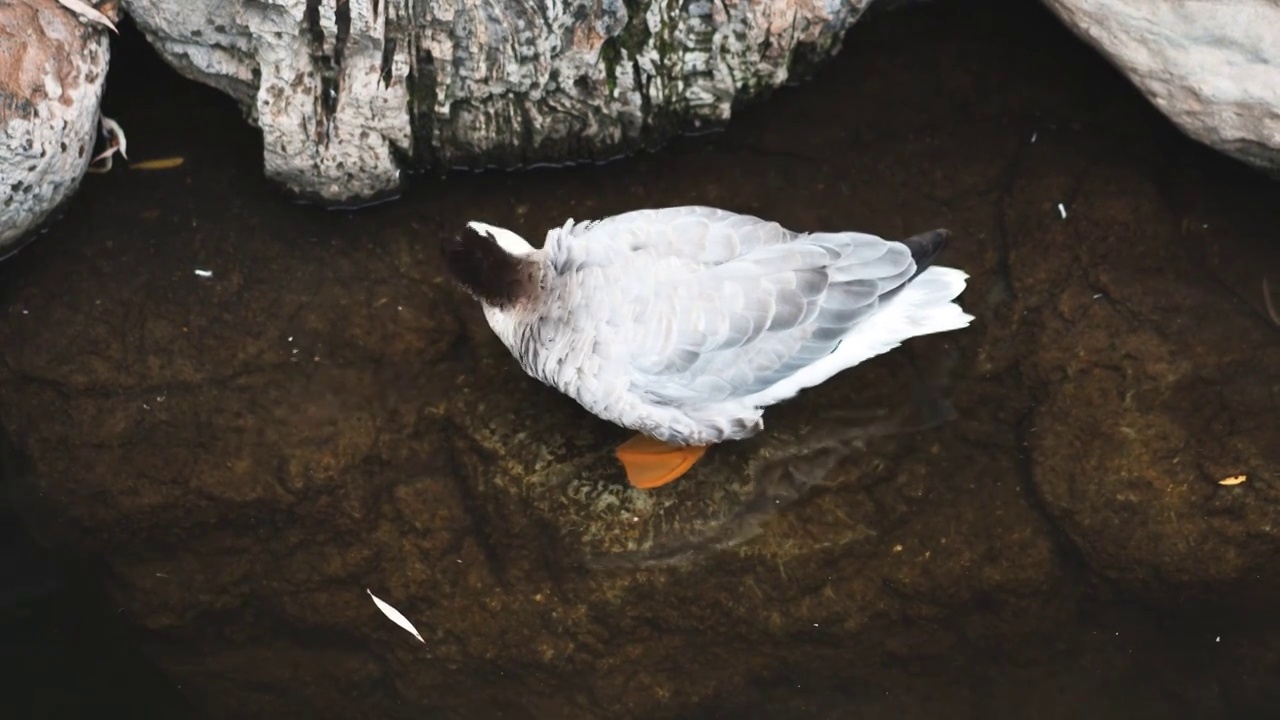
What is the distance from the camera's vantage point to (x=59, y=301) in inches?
158

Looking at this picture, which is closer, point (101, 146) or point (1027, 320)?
point (1027, 320)

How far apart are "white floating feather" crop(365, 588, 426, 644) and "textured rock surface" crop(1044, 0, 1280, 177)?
117 inches

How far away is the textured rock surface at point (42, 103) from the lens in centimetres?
371

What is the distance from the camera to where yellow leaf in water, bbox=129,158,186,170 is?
4.29 meters

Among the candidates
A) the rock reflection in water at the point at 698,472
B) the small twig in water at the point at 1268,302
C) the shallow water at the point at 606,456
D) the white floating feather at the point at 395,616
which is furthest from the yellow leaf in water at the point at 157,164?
the small twig in water at the point at 1268,302

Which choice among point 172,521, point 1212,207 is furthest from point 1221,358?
point 172,521

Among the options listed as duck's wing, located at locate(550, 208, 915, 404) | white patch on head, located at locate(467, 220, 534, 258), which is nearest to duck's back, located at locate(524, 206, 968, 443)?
duck's wing, located at locate(550, 208, 915, 404)

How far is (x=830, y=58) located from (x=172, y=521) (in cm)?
286

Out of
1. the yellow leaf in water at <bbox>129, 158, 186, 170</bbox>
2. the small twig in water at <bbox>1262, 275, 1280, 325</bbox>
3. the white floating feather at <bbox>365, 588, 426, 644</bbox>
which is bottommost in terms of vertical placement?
the white floating feather at <bbox>365, 588, 426, 644</bbox>

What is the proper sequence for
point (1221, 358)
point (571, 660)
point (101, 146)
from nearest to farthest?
point (571, 660) → point (1221, 358) → point (101, 146)

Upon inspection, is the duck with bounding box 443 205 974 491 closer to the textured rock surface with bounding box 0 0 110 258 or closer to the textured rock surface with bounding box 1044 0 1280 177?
the textured rock surface with bounding box 1044 0 1280 177

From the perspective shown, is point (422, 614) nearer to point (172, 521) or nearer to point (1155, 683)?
point (172, 521)

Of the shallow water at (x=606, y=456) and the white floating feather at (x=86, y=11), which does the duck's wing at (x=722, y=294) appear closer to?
the shallow water at (x=606, y=456)

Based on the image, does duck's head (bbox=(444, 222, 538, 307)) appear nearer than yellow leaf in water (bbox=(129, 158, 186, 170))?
Yes
